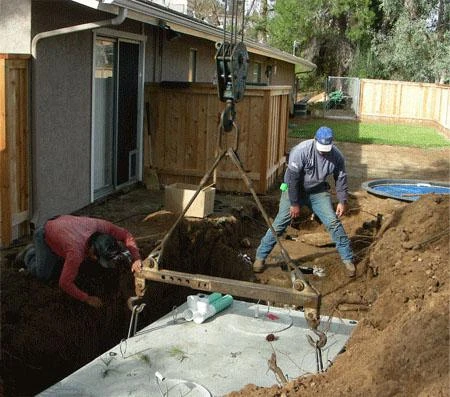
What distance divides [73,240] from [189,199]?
151 inches

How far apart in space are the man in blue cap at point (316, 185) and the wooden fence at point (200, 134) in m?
3.36

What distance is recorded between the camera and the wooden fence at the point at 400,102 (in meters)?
32.1

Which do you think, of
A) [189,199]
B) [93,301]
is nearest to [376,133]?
[189,199]

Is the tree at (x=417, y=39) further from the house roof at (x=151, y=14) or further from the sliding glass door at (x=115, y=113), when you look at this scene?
the sliding glass door at (x=115, y=113)

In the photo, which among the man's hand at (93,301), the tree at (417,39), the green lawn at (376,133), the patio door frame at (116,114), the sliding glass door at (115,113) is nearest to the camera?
the man's hand at (93,301)

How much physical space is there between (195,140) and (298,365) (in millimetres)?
7132

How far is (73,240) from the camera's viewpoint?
6.07m

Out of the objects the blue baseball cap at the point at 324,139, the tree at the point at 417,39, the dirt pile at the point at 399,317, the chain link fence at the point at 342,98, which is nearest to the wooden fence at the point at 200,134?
the dirt pile at the point at 399,317

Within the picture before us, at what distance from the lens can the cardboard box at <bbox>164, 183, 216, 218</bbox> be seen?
9578 millimetres

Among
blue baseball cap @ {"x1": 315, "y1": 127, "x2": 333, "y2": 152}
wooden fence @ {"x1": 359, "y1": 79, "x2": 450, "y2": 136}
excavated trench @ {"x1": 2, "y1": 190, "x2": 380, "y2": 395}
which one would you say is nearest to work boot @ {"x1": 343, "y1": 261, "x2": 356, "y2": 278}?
excavated trench @ {"x1": 2, "y1": 190, "x2": 380, "y2": 395}

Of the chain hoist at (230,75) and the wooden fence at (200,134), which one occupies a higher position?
the chain hoist at (230,75)

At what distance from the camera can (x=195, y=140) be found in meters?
11.9

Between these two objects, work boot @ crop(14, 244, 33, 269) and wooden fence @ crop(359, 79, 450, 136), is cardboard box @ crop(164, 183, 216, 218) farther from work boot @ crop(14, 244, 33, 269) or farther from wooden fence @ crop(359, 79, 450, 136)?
wooden fence @ crop(359, 79, 450, 136)

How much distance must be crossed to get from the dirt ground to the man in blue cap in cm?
49
